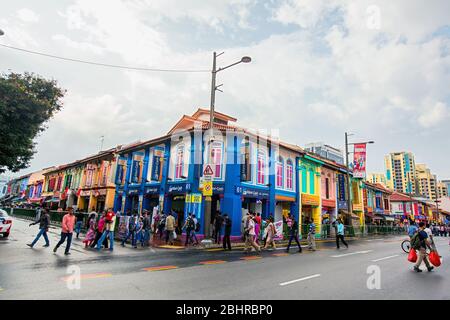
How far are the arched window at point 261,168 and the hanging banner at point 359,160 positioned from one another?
8605 mm

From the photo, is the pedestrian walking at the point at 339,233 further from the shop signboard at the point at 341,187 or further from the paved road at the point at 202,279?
the shop signboard at the point at 341,187

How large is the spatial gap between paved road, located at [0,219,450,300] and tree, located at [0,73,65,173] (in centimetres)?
719

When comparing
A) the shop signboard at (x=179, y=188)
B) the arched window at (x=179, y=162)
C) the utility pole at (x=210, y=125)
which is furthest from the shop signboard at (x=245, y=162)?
the utility pole at (x=210, y=125)

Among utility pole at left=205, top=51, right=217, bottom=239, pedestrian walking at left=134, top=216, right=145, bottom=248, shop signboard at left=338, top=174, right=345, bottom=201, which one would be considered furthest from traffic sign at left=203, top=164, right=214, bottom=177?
shop signboard at left=338, top=174, right=345, bottom=201

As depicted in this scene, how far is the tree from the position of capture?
44.0 ft

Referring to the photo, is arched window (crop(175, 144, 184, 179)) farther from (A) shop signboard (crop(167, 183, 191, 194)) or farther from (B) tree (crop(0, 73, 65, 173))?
(B) tree (crop(0, 73, 65, 173))

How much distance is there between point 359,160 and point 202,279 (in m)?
21.7

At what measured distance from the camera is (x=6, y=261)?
829 cm

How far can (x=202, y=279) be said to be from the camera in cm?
685

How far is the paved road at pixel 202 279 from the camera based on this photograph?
549 cm

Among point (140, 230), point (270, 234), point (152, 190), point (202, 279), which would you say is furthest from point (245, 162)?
point (202, 279)

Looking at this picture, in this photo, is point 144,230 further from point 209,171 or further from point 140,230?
point 209,171
